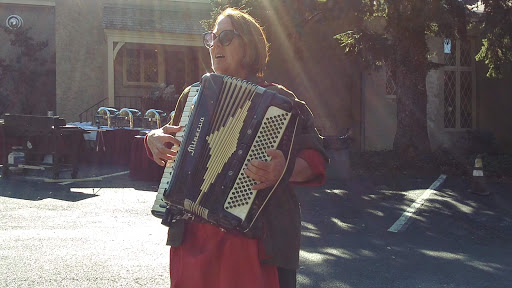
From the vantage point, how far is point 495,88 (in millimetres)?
18922

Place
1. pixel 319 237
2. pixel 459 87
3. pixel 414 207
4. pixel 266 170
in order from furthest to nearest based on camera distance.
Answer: pixel 459 87 < pixel 414 207 < pixel 319 237 < pixel 266 170

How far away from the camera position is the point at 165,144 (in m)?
2.45

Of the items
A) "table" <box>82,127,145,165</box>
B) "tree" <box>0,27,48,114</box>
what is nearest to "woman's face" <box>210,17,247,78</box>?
"table" <box>82,127,145,165</box>

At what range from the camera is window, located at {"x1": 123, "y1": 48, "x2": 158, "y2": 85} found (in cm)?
2062

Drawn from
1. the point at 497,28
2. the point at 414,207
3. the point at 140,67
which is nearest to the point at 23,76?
the point at 140,67

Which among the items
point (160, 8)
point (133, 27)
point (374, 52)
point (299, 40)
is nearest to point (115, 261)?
point (374, 52)

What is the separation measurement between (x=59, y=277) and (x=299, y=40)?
11.2 metres

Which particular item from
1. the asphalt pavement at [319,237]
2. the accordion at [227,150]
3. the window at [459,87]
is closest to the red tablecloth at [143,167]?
the asphalt pavement at [319,237]

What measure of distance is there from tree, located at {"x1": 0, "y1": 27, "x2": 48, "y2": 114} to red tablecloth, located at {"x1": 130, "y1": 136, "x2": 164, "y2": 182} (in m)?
10.3

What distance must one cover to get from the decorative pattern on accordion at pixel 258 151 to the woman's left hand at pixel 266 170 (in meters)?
0.02

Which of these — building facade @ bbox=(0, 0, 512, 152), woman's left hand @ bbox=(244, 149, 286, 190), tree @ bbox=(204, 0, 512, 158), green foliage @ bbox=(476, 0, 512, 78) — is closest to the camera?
woman's left hand @ bbox=(244, 149, 286, 190)

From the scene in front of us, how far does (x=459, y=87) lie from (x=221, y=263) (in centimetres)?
1802

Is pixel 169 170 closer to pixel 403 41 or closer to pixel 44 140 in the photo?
pixel 44 140

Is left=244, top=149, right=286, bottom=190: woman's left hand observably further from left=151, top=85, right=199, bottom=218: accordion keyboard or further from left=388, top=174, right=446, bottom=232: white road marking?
left=388, top=174, right=446, bottom=232: white road marking
